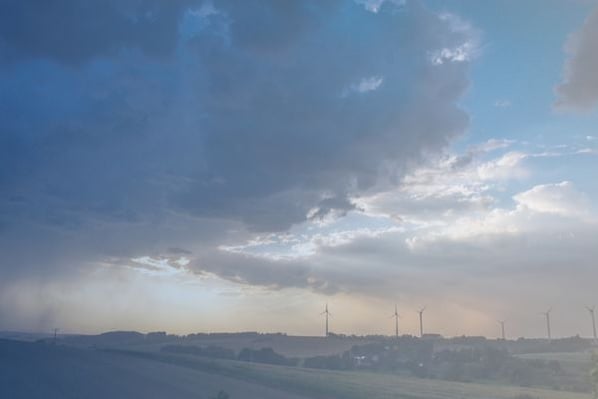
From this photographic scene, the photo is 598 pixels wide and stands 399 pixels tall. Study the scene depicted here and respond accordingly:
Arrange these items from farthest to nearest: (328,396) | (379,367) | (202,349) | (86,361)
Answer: (202,349) < (379,367) < (86,361) < (328,396)

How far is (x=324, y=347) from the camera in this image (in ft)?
597

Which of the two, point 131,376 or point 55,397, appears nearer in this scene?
point 55,397

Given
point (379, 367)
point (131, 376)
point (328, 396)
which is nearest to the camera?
point (328, 396)

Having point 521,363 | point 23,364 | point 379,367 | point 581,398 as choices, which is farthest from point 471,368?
point 23,364

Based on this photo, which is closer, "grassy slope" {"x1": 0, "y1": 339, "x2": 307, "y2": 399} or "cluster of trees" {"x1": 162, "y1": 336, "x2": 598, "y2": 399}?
"grassy slope" {"x1": 0, "y1": 339, "x2": 307, "y2": 399}

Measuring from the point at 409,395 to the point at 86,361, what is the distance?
4506cm

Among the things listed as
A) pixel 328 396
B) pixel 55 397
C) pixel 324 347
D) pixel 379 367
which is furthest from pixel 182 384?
pixel 324 347

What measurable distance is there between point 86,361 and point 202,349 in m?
77.5

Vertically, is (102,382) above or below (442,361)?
below

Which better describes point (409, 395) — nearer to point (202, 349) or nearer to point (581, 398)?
point (581, 398)

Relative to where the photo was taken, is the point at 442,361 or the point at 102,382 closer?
the point at 102,382

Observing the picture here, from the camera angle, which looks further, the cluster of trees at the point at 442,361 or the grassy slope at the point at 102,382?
the cluster of trees at the point at 442,361

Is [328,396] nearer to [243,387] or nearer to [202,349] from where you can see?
[243,387]

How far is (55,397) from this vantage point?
157 feet
